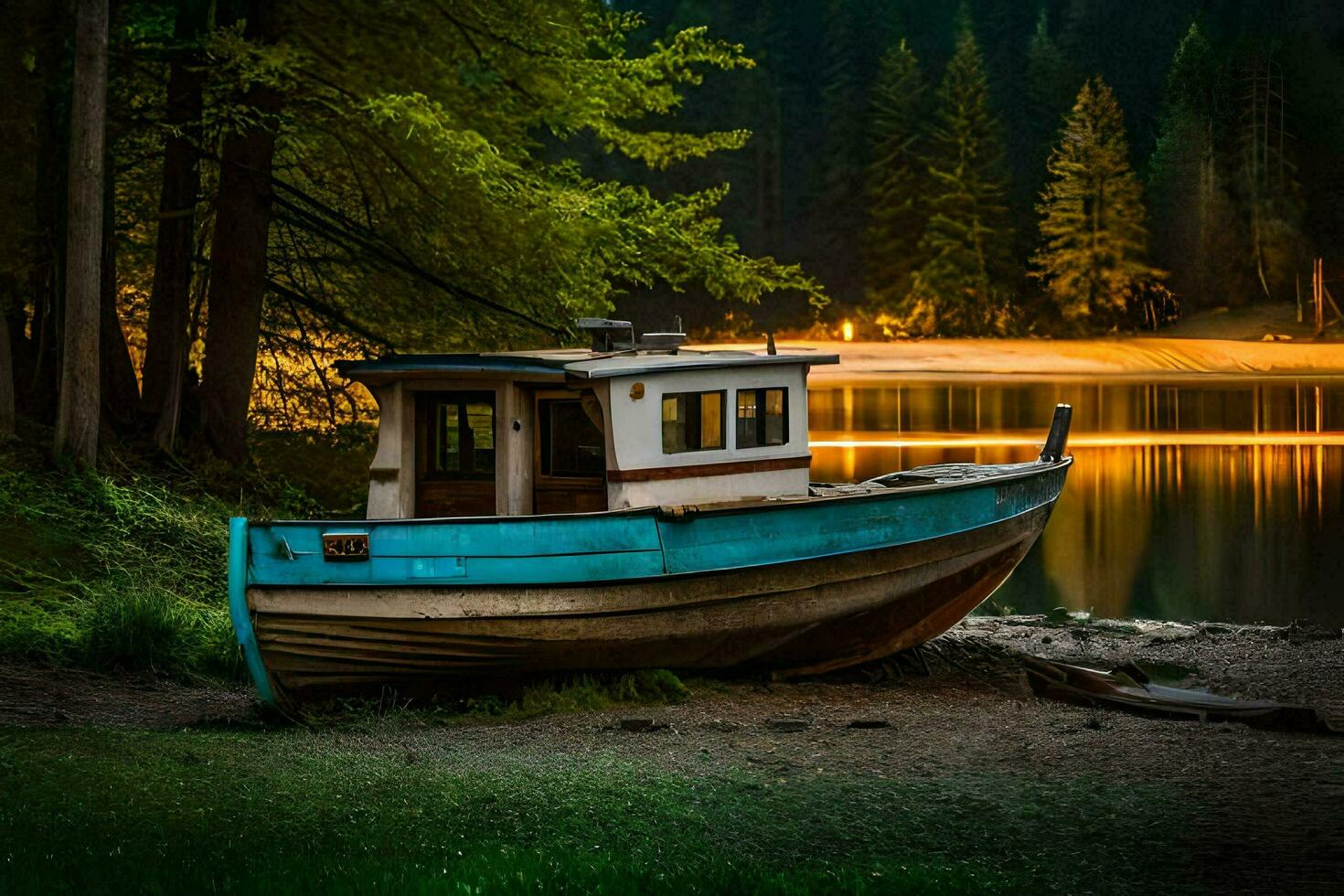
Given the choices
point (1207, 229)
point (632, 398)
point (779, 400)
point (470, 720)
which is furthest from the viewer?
point (1207, 229)

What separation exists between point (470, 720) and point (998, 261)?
64.8m

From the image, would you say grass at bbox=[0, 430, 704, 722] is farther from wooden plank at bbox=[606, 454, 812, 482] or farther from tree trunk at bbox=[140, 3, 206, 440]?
wooden plank at bbox=[606, 454, 812, 482]

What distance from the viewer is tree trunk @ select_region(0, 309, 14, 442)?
17.4 metres

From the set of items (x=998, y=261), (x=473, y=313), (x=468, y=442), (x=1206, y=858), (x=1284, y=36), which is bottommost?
(x=1206, y=858)

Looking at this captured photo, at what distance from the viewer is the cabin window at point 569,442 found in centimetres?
1312

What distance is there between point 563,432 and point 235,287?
25.8 feet

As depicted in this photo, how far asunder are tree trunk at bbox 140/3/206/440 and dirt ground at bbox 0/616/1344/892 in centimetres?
625

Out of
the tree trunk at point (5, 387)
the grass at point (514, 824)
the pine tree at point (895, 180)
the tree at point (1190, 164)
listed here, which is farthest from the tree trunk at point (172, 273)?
the tree at point (1190, 164)

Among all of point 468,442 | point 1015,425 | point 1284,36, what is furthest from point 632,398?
point 1284,36

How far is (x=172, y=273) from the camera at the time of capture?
19375 millimetres

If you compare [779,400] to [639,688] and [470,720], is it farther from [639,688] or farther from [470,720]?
[470,720]

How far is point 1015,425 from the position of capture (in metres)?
46.4

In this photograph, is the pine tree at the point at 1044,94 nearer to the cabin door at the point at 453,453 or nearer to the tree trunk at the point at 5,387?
the tree trunk at the point at 5,387

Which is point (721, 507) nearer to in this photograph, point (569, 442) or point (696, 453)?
point (696, 453)
